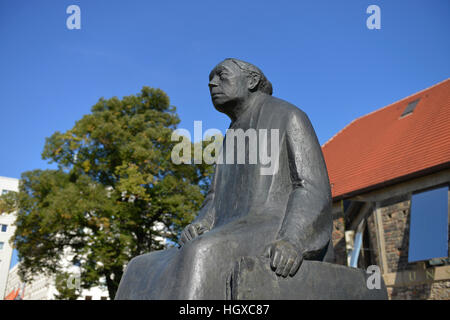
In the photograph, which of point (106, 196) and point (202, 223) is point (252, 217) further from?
point (106, 196)

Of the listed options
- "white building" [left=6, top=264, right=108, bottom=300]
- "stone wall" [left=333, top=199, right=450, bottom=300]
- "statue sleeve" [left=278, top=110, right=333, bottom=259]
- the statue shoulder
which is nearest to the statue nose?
the statue shoulder

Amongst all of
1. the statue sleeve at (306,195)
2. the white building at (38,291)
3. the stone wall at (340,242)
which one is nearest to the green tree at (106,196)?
the stone wall at (340,242)

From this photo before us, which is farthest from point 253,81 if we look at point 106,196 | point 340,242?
point 340,242

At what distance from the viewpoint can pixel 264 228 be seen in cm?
232

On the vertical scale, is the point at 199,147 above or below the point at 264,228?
above

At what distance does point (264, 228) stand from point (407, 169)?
53.3 feet

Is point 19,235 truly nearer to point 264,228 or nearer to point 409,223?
point 409,223

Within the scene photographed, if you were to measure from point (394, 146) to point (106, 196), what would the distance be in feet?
40.5

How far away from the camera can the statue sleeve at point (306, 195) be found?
2289 mm

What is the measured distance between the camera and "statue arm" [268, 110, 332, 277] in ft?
6.81

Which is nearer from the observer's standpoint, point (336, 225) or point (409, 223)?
point (409, 223)

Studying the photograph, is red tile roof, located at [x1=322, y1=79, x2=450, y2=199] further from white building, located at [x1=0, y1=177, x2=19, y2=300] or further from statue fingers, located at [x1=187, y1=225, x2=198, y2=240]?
white building, located at [x1=0, y1=177, x2=19, y2=300]

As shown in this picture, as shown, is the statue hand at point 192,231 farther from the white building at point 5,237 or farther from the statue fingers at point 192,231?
the white building at point 5,237
